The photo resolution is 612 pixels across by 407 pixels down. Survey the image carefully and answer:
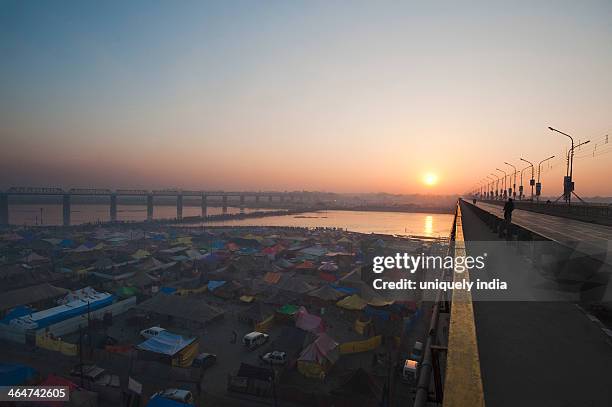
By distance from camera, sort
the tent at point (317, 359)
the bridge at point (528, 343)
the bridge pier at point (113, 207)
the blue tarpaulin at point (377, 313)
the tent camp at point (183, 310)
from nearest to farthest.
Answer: the bridge at point (528, 343) → the tent at point (317, 359) → the tent camp at point (183, 310) → the blue tarpaulin at point (377, 313) → the bridge pier at point (113, 207)

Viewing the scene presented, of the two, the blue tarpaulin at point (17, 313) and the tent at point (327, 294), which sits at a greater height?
the tent at point (327, 294)

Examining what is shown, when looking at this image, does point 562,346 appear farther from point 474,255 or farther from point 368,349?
point 368,349

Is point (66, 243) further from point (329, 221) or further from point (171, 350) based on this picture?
point (329, 221)

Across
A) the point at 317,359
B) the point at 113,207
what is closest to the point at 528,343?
the point at 317,359

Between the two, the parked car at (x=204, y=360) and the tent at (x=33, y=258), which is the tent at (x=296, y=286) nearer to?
the parked car at (x=204, y=360)

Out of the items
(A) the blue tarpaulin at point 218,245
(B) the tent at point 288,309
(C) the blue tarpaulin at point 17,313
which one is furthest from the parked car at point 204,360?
(A) the blue tarpaulin at point 218,245

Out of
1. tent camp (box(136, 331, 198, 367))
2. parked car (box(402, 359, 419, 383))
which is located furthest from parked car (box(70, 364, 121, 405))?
parked car (box(402, 359, 419, 383))

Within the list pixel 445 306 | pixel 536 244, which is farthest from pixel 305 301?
pixel 445 306
